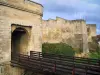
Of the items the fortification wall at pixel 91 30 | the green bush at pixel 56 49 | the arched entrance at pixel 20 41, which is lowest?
the green bush at pixel 56 49

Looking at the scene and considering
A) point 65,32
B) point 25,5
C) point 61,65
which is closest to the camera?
point 61,65

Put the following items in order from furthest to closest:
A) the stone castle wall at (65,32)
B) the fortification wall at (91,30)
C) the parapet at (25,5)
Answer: the fortification wall at (91,30), the stone castle wall at (65,32), the parapet at (25,5)

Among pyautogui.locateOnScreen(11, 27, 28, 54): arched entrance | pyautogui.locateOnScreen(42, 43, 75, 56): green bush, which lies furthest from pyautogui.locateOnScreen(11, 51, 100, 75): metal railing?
pyautogui.locateOnScreen(42, 43, 75, 56): green bush

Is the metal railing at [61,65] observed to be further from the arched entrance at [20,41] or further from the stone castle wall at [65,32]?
the stone castle wall at [65,32]

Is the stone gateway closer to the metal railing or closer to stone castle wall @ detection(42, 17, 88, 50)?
the metal railing

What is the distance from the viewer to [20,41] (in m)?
14.8

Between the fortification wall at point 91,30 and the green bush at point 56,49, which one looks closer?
the green bush at point 56,49

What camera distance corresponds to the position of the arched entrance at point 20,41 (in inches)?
568

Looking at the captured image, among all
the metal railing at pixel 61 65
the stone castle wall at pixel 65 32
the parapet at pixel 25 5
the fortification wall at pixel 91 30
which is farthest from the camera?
the fortification wall at pixel 91 30

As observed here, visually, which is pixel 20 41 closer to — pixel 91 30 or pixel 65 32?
pixel 65 32

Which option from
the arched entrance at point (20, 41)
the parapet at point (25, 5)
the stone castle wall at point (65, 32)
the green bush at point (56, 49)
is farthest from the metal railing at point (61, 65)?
the stone castle wall at point (65, 32)

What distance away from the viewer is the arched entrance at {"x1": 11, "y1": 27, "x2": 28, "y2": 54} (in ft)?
47.3

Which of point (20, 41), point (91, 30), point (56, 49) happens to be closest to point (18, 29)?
point (20, 41)

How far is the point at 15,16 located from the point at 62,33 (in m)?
12.3
